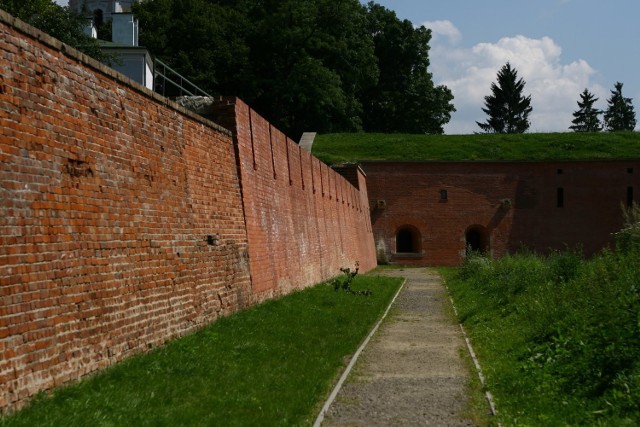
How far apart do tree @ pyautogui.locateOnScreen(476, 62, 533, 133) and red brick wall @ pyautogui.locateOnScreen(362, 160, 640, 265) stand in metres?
38.5

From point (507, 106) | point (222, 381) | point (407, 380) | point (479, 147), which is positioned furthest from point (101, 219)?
point (507, 106)

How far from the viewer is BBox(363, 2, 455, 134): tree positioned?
187 feet

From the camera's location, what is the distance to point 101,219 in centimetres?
712

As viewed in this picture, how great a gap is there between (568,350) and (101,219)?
4764mm

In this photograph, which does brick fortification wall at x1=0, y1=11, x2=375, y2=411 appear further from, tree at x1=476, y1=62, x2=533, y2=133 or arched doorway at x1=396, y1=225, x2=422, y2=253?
tree at x1=476, y1=62, x2=533, y2=133

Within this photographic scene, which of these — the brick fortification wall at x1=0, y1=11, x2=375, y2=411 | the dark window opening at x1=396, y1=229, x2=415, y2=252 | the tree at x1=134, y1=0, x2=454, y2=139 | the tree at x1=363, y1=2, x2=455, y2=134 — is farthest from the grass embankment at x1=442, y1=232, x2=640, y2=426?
the tree at x1=363, y1=2, x2=455, y2=134

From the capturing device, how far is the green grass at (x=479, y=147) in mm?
40625

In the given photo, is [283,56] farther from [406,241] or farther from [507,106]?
[507,106]

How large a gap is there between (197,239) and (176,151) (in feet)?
3.88

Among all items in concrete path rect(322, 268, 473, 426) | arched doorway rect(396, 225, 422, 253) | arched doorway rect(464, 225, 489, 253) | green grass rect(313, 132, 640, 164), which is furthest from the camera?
arched doorway rect(396, 225, 422, 253)

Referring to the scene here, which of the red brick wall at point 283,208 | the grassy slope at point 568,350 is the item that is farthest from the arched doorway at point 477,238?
the grassy slope at point 568,350

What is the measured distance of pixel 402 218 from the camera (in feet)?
131

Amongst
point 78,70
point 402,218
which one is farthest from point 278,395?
point 402,218

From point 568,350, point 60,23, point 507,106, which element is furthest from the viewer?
point 507,106
